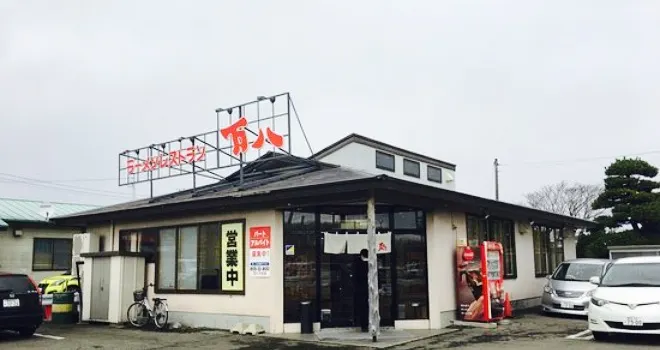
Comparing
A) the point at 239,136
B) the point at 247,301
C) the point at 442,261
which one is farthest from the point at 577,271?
the point at 239,136

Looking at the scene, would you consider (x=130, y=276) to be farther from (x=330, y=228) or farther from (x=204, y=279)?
(x=330, y=228)

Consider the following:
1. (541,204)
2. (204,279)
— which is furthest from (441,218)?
(541,204)

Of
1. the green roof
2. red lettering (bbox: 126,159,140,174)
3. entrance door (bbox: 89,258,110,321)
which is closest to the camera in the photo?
entrance door (bbox: 89,258,110,321)

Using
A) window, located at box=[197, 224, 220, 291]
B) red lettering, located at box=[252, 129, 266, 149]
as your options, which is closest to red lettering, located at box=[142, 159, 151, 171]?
window, located at box=[197, 224, 220, 291]

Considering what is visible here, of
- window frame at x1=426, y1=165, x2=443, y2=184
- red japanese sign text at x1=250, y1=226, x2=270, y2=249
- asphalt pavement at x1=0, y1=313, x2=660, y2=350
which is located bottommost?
asphalt pavement at x1=0, y1=313, x2=660, y2=350

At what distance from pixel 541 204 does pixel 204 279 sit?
38.8 m

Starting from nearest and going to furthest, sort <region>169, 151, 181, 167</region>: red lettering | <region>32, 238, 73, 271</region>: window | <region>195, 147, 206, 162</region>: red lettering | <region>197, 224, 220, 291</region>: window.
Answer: <region>197, 224, 220, 291</region>: window, <region>195, 147, 206, 162</region>: red lettering, <region>169, 151, 181, 167</region>: red lettering, <region>32, 238, 73, 271</region>: window

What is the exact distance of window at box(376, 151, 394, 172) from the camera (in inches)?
1148

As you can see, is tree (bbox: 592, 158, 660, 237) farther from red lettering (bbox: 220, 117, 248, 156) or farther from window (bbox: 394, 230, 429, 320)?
red lettering (bbox: 220, 117, 248, 156)

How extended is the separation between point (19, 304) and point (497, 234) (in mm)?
11534

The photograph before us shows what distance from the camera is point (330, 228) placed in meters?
12.8

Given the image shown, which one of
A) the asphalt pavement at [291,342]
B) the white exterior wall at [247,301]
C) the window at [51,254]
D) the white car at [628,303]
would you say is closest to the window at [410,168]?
the window at [51,254]

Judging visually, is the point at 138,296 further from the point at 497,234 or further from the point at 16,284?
the point at 497,234

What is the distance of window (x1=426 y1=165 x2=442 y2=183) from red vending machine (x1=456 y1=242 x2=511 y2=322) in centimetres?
1962
